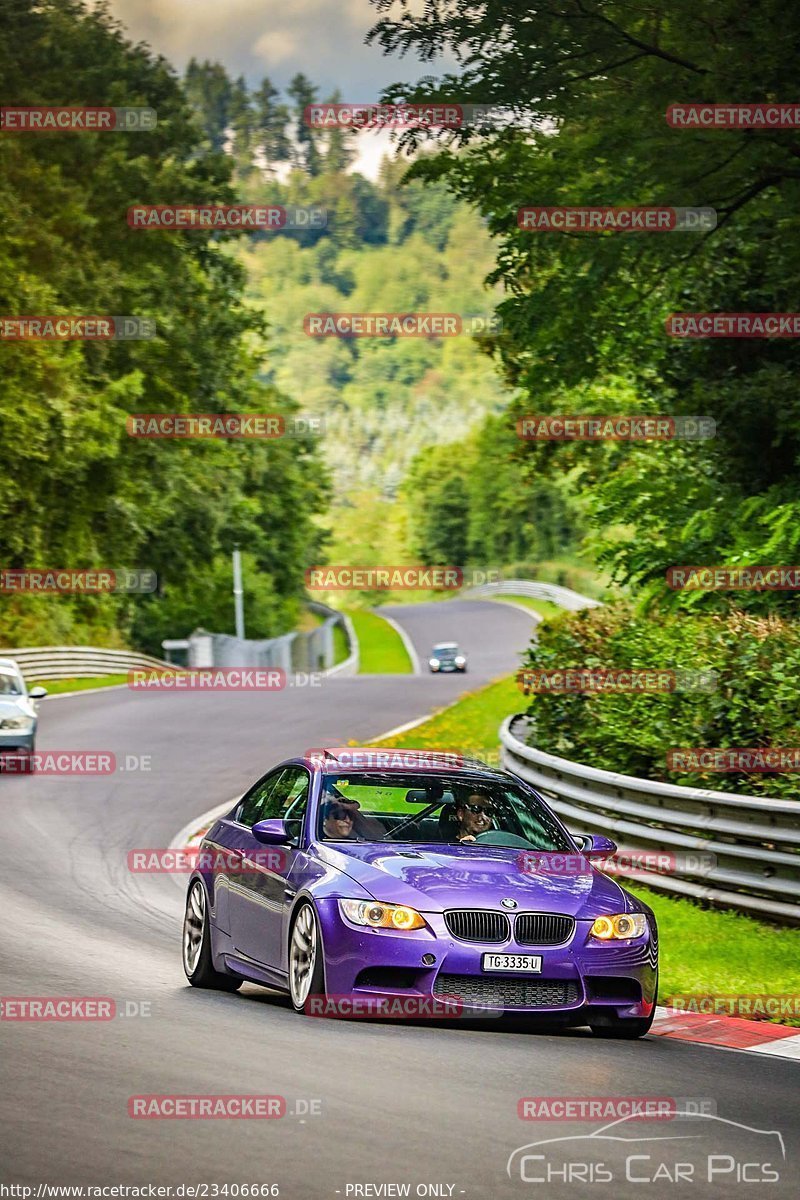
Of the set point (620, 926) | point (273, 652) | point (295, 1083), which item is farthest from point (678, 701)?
point (273, 652)

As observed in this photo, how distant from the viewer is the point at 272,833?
33.2 feet

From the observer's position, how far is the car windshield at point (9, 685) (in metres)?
25.5

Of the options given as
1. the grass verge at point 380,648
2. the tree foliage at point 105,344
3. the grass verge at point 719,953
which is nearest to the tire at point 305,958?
the grass verge at point 719,953

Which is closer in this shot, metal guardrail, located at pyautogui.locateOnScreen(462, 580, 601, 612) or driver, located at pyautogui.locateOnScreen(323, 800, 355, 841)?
driver, located at pyautogui.locateOnScreen(323, 800, 355, 841)

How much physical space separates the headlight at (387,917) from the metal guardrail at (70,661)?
3317 centimetres

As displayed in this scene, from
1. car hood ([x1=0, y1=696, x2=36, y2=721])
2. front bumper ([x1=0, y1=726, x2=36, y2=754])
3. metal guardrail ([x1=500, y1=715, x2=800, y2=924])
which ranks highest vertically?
metal guardrail ([x1=500, y1=715, x2=800, y2=924])

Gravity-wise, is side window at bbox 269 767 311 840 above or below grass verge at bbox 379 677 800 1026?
above

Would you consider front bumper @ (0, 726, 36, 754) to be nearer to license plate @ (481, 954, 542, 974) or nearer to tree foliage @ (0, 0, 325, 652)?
license plate @ (481, 954, 542, 974)

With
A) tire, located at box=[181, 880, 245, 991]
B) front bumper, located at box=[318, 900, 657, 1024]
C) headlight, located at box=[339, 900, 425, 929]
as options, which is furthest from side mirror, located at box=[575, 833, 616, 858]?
tire, located at box=[181, 880, 245, 991]

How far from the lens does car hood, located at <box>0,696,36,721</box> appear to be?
24891mm

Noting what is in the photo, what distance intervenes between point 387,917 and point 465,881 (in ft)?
1.62

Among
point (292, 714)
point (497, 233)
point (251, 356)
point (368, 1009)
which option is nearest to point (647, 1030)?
point (368, 1009)

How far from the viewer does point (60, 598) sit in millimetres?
54406

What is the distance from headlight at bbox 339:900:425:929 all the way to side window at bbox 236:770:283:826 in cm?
184
